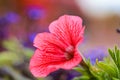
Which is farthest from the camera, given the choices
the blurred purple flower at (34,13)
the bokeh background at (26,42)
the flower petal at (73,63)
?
the blurred purple flower at (34,13)

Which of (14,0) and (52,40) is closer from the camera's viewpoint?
(52,40)

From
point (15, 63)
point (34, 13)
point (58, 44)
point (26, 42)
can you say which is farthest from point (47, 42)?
point (34, 13)

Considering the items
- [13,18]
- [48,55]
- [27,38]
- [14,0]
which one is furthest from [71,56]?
[14,0]

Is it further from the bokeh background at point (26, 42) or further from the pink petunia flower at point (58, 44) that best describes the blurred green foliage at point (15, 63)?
the pink petunia flower at point (58, 44)

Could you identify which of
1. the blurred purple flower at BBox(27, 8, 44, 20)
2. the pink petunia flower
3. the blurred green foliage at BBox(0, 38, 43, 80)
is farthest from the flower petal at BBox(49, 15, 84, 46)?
the blurred purple flower at BBox(27, 8, 44, 20)

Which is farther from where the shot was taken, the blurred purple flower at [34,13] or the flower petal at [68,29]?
the blurred purple flower at [34,13]

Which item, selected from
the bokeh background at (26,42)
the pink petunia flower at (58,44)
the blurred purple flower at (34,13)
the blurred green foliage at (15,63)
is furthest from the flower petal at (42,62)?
the blurred purple flower at (34,13)

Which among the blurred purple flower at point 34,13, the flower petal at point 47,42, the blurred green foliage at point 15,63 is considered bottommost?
the flower petal at point 47,42

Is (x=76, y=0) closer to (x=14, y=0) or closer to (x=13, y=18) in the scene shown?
(x=14, y=0)
